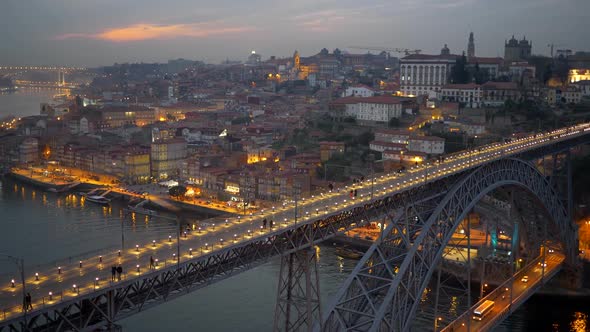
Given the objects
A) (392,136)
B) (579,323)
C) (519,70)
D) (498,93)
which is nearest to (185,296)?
(579,323)

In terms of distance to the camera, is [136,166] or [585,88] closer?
[585,88]

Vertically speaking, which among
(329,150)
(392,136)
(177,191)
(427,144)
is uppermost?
(392,136)

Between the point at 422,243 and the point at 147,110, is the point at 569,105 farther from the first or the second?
the point at 147,110

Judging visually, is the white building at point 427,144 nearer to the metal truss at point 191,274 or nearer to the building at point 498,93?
the building at point 498,93

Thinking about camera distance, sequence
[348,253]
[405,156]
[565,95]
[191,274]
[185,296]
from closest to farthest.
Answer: [191,274], [185,296], [348,253], [405,156], [565,95]

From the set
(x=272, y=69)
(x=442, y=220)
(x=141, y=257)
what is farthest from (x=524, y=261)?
(x=272, y=69)

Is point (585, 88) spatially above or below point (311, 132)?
above

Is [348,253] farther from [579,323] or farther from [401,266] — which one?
[401,266]

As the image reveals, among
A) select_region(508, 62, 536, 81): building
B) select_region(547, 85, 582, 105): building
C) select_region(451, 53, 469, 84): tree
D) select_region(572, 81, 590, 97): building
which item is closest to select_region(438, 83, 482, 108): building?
select_region(451, 53, 469, 84): tree
